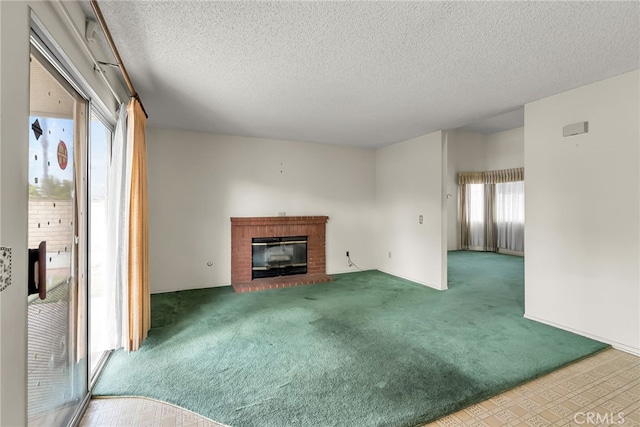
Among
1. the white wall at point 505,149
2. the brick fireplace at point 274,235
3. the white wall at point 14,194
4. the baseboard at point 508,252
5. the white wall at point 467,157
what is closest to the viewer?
the white wall at point 14,194

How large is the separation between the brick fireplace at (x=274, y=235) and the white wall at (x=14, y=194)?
11.1 ft

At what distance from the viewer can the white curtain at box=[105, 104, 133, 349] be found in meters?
2.51

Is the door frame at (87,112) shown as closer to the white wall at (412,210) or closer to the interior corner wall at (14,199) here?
the interior corner wall at (14,199)

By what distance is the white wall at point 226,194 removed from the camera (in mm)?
4379

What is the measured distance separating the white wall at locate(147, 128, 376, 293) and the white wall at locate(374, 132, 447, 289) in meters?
0.44

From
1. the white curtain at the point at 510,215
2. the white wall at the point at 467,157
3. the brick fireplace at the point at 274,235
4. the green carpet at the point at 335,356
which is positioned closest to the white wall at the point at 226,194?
the brick fireplace at the point at 274,235

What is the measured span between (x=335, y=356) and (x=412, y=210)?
3.20 meters

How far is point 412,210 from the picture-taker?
502cm

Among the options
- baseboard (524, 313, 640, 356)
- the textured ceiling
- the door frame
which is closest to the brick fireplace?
the textured ceiling

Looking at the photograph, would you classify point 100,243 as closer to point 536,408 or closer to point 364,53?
point 364,53

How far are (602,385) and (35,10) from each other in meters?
3.92

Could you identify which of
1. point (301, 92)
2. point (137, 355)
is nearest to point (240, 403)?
point (137, 355)

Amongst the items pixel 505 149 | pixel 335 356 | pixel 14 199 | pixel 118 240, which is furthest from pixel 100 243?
pixel 505 149

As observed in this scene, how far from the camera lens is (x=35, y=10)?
3.98 ft
